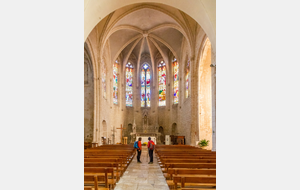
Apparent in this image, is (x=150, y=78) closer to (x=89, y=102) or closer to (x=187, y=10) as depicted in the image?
(x=89, y=102)

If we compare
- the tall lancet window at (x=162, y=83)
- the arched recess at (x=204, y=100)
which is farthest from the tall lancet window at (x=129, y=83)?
the arched recess at (x=204, y=100)

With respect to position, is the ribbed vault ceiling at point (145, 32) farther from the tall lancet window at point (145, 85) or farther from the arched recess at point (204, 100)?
the arched recess at point (204, 100)

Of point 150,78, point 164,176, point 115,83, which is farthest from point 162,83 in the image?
point 164,176

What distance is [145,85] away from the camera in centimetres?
2517

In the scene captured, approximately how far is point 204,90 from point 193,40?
3.56 metres

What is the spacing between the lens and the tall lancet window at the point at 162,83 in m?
24.2

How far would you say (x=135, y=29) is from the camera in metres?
19.2

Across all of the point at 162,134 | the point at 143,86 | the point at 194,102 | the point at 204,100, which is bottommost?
the point at 162,134

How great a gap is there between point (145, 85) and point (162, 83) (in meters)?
2.16

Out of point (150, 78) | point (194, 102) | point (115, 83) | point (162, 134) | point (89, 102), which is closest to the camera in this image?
point (194, 102)

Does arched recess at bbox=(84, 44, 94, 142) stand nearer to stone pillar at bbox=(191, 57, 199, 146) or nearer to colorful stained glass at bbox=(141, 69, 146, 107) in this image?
stone pillar at bbox=(191, 57, 199, 146)
